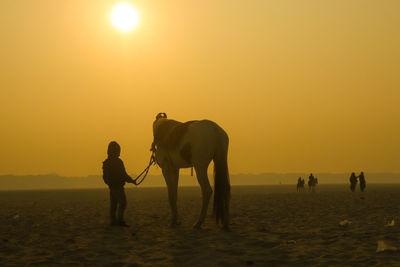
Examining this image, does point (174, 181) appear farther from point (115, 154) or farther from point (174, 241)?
point (174, 241)

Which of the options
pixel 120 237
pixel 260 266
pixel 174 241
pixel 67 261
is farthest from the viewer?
pixel 120 237

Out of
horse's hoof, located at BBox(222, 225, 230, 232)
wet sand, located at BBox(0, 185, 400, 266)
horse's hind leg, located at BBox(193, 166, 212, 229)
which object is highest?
horse's hind leg, located at BBox(193, 166, 212, 229)

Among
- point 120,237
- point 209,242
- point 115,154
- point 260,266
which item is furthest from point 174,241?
point 115,154

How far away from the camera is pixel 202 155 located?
14.4 meters

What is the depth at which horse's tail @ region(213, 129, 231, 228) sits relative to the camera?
14281 mm

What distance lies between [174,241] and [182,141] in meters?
3.61

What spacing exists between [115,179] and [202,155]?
302 centimetres

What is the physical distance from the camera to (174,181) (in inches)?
625

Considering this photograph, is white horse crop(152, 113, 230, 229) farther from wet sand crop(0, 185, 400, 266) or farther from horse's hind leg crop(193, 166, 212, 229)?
wet sand crop(0, 185, 400, 266)

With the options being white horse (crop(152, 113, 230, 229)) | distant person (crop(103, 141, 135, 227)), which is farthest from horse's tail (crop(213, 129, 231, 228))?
distant person (crop(103, 141, 135, 227))

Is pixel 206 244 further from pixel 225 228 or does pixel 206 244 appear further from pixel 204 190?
pixel 204 190

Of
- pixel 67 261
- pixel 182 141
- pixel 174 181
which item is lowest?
pixel 67 261

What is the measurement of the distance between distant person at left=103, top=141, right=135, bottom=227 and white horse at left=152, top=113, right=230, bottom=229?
4.41ft

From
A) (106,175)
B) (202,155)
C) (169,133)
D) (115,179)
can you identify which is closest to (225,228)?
(202,155)
